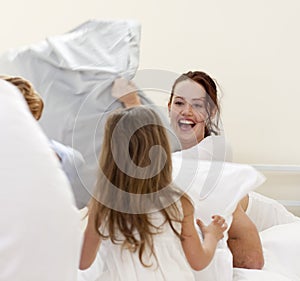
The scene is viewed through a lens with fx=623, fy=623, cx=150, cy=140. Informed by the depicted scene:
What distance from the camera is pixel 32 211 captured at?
0.72 metres

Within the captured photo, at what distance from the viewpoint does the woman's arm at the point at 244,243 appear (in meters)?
1.55

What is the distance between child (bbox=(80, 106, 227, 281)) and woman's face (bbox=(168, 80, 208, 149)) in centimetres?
33

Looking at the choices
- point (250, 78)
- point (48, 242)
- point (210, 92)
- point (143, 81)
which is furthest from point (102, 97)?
point (48, 242)

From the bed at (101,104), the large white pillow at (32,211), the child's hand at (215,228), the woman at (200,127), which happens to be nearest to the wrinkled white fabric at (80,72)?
the bed at (101,104)

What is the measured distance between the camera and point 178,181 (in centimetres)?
135

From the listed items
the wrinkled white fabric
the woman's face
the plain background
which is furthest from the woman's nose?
the plain background

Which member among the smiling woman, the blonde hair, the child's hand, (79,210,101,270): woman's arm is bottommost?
the child's hand

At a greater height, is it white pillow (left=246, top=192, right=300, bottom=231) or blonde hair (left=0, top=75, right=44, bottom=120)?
blonde hair (left=0, top=75, right=44, bottom=120)

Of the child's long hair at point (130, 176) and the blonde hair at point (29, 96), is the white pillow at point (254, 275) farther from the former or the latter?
the blonde hair at point (29, 96)

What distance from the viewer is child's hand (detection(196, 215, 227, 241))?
1284mm

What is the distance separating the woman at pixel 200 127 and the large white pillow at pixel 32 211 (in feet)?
2.43

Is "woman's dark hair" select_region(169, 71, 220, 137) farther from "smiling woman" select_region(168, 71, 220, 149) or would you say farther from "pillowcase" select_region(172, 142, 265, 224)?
"pillowcase" select_region(172, 142, 265, 224)

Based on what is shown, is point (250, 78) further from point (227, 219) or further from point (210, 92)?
point (227, 219)

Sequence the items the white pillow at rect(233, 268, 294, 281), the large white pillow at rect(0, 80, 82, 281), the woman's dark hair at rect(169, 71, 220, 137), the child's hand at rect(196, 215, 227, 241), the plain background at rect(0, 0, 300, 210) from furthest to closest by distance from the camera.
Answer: the plain background at rect(0, 0, 300, 210) → the woman's dark hair at rect(169, 71, 220, 137) → the white pillow at rect(233, 268, 294, 281) → the child's hand at rect(196, 215, 227, 241) → the large white pillow at rect(0, 80, 82, 281)
